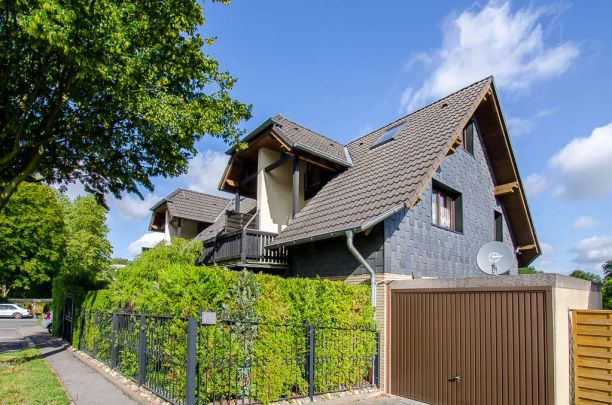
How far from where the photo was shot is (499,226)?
50.6ft

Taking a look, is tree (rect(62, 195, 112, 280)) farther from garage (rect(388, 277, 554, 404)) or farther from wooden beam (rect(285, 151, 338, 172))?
garage (rect(388, 277, 554, 404))


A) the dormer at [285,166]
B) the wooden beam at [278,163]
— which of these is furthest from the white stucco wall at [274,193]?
the wooden beam at [278,163]

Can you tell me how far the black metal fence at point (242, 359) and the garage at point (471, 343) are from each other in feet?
2.75

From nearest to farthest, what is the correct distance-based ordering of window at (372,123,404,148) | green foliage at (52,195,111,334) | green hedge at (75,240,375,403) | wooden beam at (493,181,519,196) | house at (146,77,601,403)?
1. green hedge at (75,240,375,403)
2. house at (146,77,601,403)
3. window at (372,123,404,148)
4. wooden beam at (493,181,519,196)
5. green foliage at (52,195,111,334)

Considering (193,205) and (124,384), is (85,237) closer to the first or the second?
(193,205)

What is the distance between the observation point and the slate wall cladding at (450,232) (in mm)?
10109

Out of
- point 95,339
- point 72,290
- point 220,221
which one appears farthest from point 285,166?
point 72,290

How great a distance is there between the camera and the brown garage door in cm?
702

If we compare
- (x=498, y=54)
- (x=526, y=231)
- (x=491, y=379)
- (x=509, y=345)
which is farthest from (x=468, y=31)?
(x=526, y=231)

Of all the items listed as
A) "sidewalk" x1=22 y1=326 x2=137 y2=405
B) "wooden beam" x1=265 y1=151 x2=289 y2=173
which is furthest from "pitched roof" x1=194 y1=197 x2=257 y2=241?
"sidewalk" x1=22 y1=326 x2=137 y2=405

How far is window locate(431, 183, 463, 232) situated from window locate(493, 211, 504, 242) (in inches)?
127

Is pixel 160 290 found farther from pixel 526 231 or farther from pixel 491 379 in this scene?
pixel 526 231

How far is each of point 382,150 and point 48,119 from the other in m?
9.36

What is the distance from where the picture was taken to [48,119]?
1103cm
